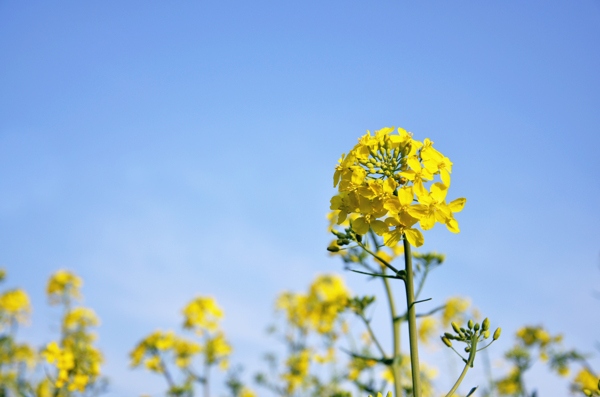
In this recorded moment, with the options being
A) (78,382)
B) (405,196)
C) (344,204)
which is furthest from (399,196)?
(78,382)

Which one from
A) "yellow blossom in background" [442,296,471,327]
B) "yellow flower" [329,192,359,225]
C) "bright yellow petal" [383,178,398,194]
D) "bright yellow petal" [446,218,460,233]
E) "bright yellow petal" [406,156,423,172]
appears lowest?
"bright yellow petal" [446,218,460,233]

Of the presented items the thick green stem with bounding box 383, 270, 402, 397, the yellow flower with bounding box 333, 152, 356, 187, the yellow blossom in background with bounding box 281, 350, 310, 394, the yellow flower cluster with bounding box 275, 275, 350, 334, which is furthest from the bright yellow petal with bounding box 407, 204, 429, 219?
the yellow blossom in background with bounding box 281, 350, 310, 394

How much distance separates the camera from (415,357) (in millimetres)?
1827

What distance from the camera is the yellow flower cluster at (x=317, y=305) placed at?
7.96m

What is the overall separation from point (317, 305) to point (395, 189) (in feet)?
23.9

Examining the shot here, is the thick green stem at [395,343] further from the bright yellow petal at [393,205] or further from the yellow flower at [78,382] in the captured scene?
the yellow flower at [78,382]

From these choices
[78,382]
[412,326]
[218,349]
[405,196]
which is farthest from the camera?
[218,349]

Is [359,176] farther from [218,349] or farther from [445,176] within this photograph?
[218,349]

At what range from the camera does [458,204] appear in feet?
7.11

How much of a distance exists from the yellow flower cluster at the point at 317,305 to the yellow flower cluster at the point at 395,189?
5.22 m

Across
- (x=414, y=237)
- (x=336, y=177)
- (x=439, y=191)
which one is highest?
(x=336, y=177)

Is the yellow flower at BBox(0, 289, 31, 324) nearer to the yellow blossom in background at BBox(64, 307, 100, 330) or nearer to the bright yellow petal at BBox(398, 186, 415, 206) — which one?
the yellow blossom in background at BBox(64, 307, 100, 330)

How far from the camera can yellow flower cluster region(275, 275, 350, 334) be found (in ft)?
26.1

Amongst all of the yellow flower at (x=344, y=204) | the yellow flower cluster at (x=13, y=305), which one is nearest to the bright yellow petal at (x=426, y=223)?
the yellow flower at (x=344, y=204)
